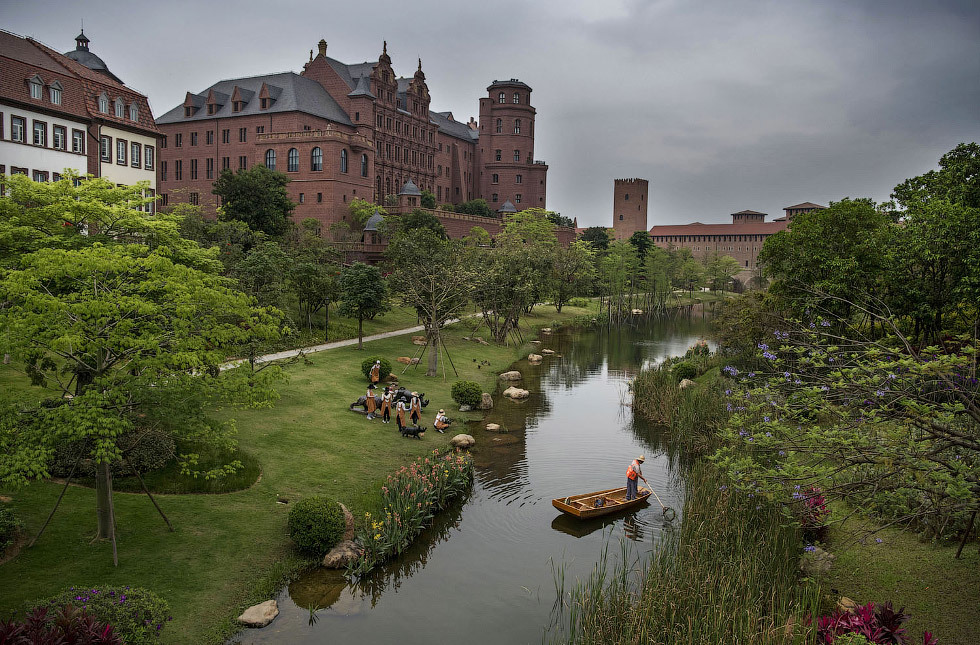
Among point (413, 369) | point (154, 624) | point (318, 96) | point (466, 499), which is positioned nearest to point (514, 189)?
point (318, 96)

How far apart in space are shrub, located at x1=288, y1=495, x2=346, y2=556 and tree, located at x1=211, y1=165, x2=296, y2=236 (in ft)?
121

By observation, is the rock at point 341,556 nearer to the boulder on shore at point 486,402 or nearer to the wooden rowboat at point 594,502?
the wooden rowboat at point 594,502

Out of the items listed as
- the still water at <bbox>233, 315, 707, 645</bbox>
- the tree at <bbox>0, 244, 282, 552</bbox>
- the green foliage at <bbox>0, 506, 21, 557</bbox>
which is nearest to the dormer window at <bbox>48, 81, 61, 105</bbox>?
the tree at <bbox>0, 244, 282, 552</bbox>

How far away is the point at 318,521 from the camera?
13.9 meters

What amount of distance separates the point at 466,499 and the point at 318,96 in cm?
6351

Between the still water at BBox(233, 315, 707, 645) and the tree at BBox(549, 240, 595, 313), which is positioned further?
the tree at BBox(549, 240, 595, 313)

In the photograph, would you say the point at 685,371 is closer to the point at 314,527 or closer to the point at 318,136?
the point at 314,527

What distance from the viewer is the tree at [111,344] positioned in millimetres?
10422

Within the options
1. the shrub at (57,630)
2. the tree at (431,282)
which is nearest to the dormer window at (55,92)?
the tree at (431,282)

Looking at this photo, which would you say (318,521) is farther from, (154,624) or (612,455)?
(612,455)

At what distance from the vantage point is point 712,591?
10.8 metres

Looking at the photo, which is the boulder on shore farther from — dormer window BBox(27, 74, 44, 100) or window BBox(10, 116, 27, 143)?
dormer window BBox(27, 74, 44, 100)

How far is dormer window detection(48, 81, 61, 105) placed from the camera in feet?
119

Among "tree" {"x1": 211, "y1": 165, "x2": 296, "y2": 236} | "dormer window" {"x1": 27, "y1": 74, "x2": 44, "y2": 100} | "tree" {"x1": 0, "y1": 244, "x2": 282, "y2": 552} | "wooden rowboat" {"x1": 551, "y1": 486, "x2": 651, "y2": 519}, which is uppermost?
"dormer window" {"x1": 27, "y1": 74, "x2": 44, "y2": 100}
